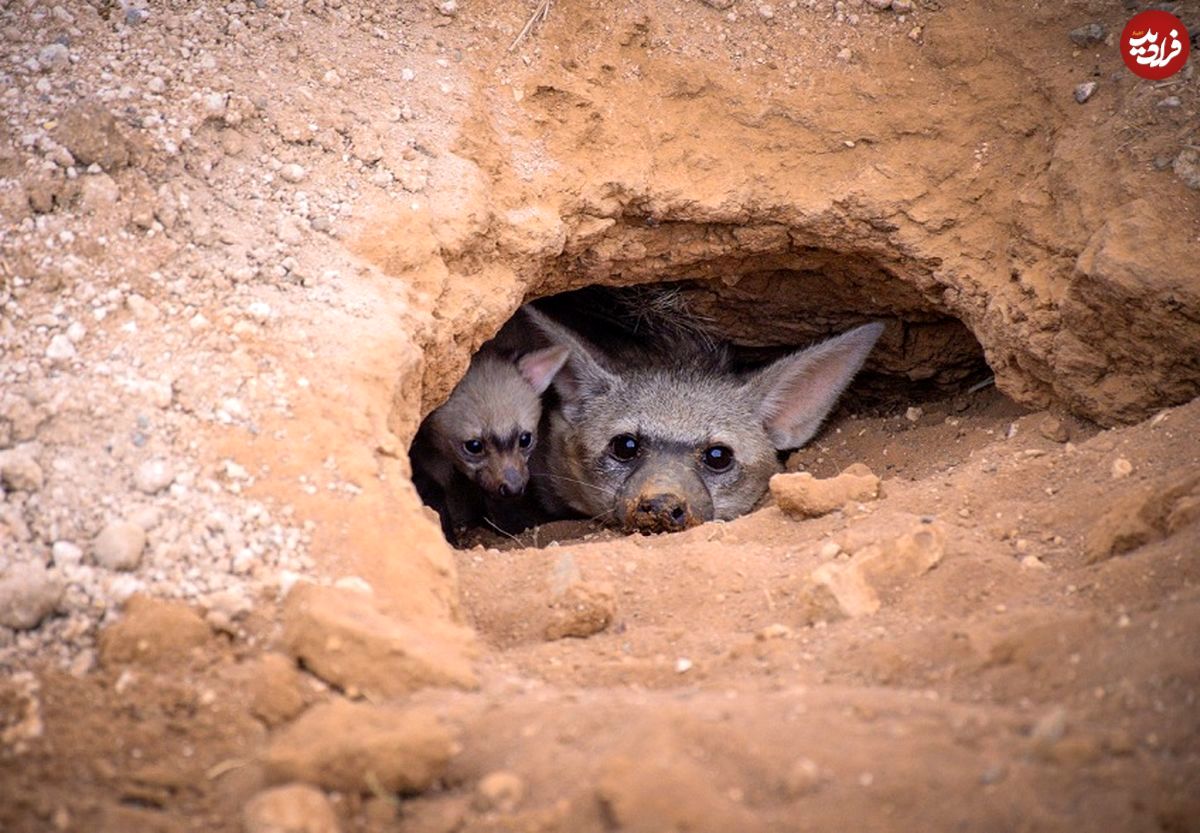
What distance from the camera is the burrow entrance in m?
4.22

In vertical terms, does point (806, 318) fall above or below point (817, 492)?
below

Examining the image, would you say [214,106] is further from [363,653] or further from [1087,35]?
[1087,35]

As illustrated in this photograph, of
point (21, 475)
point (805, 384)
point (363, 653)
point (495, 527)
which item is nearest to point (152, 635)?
point (363, 653)

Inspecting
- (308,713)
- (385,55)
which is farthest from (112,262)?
(308,713)

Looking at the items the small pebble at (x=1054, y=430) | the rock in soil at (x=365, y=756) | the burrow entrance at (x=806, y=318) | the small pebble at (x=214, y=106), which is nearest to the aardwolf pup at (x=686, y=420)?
the burrow entrance at (x=806, y=318)

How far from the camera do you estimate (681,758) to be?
1.73 m

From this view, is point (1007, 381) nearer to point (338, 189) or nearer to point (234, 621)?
point (338, 189)

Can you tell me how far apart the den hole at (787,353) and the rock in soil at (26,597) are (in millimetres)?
2543

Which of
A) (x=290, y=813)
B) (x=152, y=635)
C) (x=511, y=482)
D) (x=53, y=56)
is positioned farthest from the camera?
(x=511, y=482)

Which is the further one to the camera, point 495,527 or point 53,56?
point 495,527

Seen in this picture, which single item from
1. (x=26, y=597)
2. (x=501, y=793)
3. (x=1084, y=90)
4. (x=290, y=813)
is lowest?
(x=26, y=597)

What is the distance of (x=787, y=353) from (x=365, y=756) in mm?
4122

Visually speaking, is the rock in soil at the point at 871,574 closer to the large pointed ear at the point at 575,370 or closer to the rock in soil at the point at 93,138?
the rock in soil at the point at 93,138

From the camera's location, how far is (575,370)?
532cm
